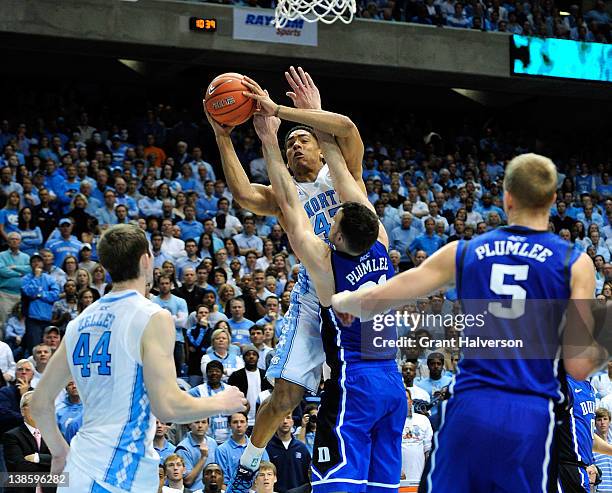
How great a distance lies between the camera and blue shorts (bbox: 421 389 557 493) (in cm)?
396

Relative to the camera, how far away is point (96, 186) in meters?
15.2

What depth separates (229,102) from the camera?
20.7ft

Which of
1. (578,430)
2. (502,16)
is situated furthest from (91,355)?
(502,16)

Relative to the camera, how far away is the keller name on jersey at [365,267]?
218 inches

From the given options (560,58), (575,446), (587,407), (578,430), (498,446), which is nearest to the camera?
(498,446)

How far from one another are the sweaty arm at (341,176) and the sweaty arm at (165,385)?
6.73 feet

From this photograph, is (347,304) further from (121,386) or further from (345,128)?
(345,128)

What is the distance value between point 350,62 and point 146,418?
51.7ft

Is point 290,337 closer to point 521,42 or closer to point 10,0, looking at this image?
point 10,0

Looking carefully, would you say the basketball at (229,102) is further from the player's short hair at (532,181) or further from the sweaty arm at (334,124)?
the player's short hair at (532,181)

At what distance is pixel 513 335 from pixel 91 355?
5.96ft

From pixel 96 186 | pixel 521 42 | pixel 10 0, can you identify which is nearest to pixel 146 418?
pixel 96 186

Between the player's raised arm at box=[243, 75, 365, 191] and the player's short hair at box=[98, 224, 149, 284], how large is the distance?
78.7 inches

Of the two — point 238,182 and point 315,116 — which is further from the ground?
point 315,116
